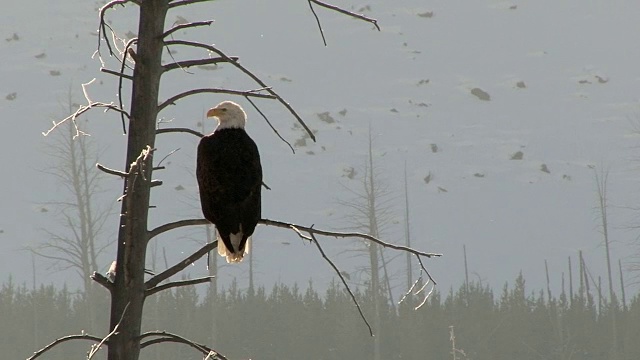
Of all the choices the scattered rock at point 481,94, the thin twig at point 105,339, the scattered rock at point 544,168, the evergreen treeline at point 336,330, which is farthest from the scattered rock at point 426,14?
the thin twig at point 105,339

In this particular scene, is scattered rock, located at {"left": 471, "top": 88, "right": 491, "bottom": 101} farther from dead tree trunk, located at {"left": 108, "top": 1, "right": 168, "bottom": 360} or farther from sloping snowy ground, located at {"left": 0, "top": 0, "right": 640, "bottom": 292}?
dead tree trunk, located at {"left": 108, "top": 1, "right": 168, "bottom": 360}

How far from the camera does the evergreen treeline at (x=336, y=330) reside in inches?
1410

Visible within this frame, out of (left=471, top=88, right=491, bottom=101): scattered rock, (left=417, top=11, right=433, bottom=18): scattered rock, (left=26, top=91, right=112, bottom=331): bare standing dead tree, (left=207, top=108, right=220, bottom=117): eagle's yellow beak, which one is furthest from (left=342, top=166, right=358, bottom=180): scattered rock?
(left=207, top=108, right=220, bottom=117): eagle's yellow beak

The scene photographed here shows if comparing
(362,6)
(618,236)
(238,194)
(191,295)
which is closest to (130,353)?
(238,194)

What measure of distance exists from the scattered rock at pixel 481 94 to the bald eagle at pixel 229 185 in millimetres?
89380

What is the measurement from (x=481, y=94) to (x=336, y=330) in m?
59.7

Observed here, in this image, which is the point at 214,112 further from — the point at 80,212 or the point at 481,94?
the point at 481,94

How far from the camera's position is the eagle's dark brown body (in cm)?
392

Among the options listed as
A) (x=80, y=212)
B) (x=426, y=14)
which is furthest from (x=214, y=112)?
(x=426, y=14)

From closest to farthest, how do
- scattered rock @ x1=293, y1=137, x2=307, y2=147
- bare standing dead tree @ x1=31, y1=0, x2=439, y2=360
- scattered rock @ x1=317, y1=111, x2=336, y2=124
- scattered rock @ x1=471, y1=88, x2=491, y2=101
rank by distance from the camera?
bare standing dead tree @ x1=31, y1=0, x2=439, y2=360
scattered rock @ x1=293, y1=137, x2=307, y2=147
scattered rock @ x1=317, y1=111, x2=336, y2=124
scattered rock @ x1=471, y1=88, x2=491, y2=101

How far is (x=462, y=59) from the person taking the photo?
9838 centimetres

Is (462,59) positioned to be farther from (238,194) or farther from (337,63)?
(238,194)

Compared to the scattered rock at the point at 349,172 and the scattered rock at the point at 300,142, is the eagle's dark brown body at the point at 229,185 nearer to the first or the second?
the scattered rock at the point at 349,172

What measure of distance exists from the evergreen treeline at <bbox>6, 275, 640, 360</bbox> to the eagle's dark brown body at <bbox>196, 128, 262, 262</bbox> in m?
31.9
